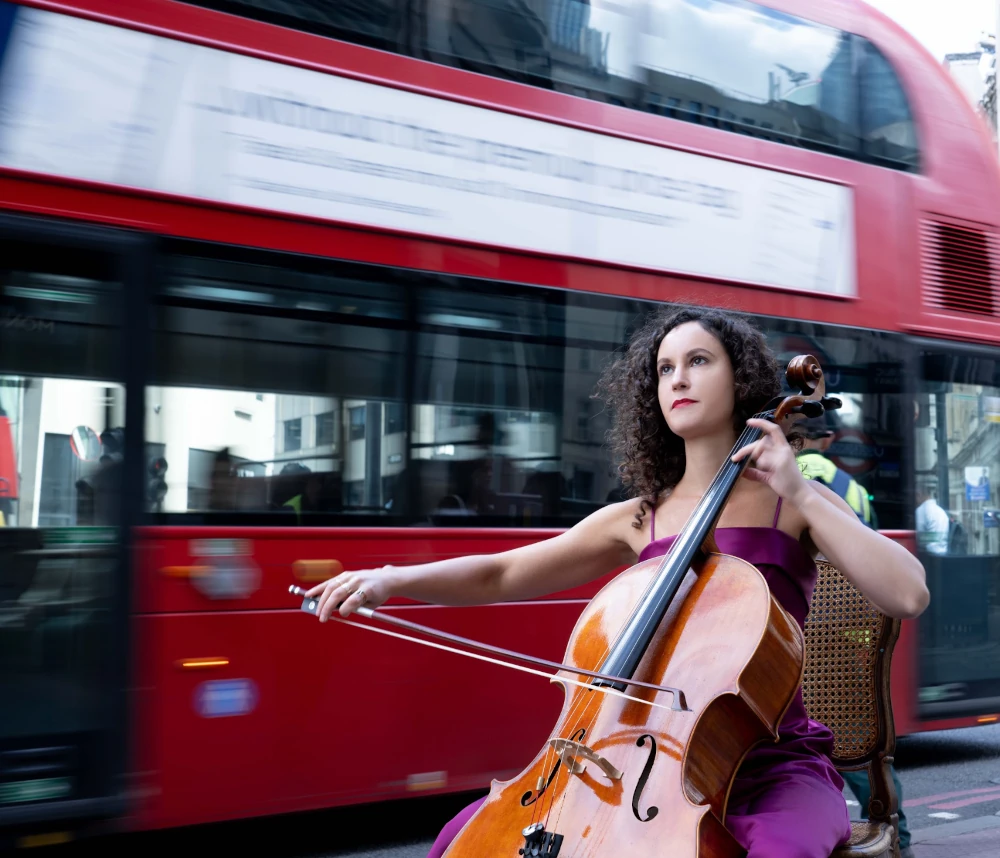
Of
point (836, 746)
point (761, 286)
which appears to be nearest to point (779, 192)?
point (761, 286)

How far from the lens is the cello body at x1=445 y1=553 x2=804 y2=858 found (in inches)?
72.9

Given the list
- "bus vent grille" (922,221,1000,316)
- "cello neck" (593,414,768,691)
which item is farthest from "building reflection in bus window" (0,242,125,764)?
"bus vent grille" (922,221,1000,316)

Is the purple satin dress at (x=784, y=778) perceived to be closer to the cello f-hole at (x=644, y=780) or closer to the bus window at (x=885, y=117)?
the cello f-hole at (x=644, y=780)

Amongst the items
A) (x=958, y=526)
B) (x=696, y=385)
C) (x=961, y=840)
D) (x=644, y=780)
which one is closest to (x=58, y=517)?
(x=696, y=385)

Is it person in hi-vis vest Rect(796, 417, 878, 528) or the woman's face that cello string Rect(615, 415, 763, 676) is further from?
person in hi-vis vest Rect(796, 417, 878, 528)

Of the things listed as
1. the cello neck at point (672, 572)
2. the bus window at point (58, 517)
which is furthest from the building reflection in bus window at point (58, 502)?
the cello neck at point (672, 572)

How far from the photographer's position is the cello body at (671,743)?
6.07ft

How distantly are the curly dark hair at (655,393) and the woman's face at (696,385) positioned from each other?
0.9 inches

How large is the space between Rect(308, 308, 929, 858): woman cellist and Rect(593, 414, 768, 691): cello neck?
6 cm

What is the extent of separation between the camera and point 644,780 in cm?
189

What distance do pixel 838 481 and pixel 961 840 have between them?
5.07 ft

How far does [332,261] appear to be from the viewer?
4.74 m

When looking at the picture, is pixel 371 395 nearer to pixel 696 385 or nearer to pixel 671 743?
pixel 696 385

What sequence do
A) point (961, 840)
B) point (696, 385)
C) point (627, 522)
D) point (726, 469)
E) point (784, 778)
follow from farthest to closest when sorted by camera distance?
point (961, 840), point (627, 522), point (696, 385), point (726, 469), point (784, 778)
